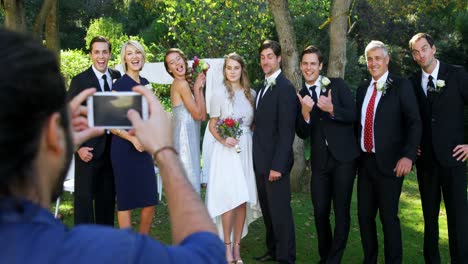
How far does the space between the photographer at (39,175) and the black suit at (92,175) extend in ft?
16.0

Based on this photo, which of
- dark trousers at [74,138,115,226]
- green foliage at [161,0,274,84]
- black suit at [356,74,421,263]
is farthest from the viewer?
green foliage at [161,0,274,84]

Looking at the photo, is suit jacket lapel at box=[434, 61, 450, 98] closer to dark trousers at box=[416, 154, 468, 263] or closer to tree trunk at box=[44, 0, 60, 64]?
dark trousers at box=[416, 154, 468, 263]

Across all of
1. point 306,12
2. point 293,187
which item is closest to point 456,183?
point 293,187

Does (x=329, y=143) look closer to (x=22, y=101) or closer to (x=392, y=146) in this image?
(x=392, y=146)

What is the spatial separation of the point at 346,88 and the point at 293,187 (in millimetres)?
4238

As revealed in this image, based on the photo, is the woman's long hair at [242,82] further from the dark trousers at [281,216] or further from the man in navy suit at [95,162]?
the man in navy suit at [95,162]

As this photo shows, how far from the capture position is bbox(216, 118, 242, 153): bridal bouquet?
6125 millimetres

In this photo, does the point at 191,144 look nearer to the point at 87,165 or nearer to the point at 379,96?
the point at 87,165

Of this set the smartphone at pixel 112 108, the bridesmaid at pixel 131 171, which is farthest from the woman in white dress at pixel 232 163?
the smartphone at pixel 112 108

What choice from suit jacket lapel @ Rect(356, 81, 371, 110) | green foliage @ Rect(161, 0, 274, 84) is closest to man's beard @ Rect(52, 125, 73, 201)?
suit jacket lapel @ Rect(356, 81, 371, 110)

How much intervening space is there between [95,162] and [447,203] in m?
3.60

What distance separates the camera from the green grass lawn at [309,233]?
6586 mm

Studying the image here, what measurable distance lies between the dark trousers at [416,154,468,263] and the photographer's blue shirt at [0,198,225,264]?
494cm

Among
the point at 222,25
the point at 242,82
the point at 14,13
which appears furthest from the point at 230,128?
the point at 222,25
